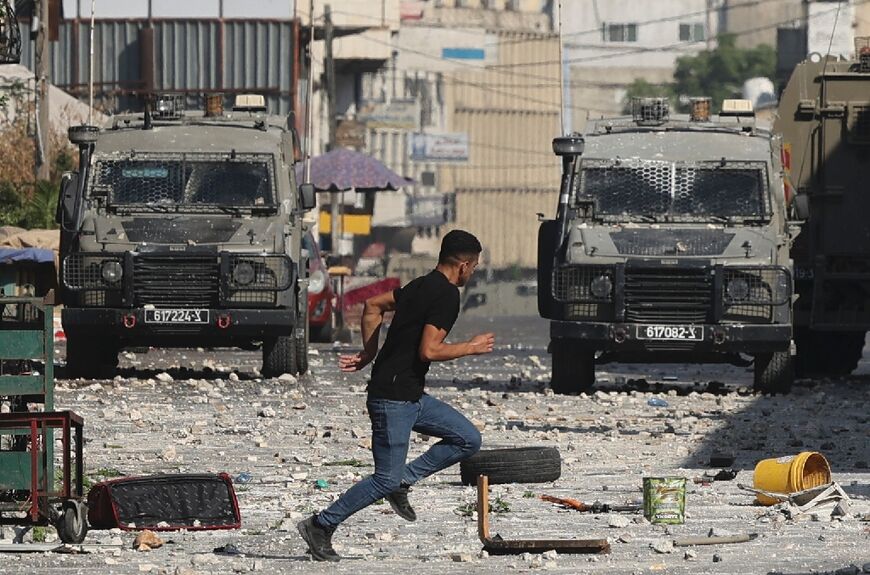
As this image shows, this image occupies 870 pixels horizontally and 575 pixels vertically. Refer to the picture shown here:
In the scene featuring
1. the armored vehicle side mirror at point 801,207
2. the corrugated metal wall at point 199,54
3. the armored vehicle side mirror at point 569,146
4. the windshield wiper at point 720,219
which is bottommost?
the windshield wiper at point 720,219

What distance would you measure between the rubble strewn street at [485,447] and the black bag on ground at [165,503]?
16cm

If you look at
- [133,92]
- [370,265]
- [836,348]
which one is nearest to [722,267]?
[836,348]

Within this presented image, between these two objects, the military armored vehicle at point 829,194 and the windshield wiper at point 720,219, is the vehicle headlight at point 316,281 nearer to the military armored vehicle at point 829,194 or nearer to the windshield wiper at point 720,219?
the military armored vehicle at point 829,194

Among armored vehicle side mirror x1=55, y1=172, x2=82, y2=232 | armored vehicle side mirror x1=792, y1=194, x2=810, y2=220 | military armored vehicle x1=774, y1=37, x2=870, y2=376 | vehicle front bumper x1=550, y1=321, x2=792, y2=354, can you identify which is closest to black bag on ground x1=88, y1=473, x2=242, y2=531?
vehicle front bumper x1=550, y1=321, x2=792, y2=354

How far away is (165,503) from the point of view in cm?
1295

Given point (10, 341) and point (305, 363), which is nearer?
point (10, 341)

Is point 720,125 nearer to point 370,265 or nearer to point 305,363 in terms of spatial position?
point 305,363

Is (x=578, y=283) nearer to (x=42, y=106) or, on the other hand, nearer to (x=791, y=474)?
(x=791, y=474)

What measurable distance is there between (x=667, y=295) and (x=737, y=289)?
634mm

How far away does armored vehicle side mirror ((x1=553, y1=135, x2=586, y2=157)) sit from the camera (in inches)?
906

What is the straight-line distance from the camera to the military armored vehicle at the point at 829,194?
2492cm

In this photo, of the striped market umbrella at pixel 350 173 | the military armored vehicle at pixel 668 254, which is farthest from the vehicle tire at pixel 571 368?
the striped market umbrella at pixel 350 173

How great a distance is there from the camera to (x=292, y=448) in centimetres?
1756

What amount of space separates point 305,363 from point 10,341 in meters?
12.1
